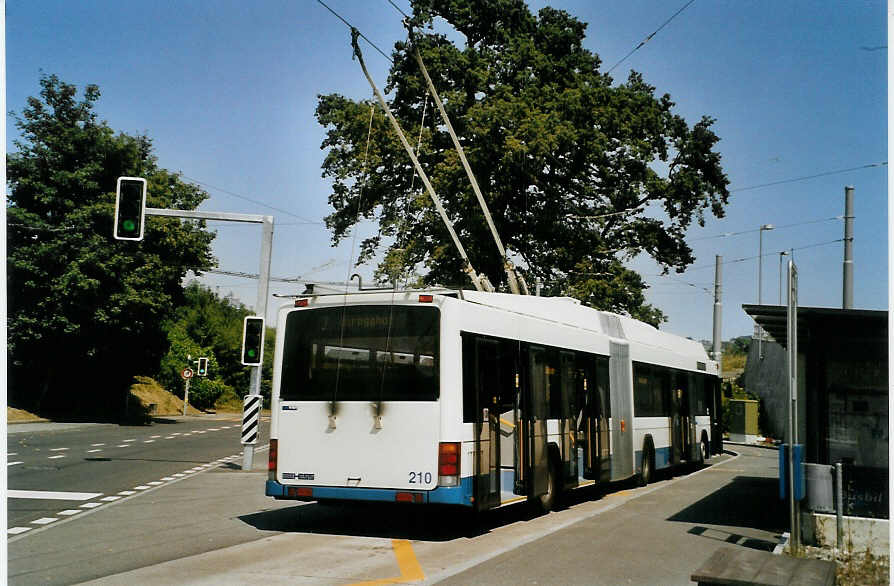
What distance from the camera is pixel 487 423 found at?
40.3 feet

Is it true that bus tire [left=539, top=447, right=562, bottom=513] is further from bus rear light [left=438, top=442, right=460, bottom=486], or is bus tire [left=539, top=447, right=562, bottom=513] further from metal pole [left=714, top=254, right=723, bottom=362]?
metal pole [left=714, top=254, right=723, bottom=362]

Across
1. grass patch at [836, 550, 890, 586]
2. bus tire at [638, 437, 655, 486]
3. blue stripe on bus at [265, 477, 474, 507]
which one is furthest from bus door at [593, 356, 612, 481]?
grass patch at [836, 550, 890, 586]

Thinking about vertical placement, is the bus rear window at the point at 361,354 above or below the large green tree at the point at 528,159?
below

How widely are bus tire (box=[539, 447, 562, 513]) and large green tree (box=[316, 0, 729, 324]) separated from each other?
55.8ft

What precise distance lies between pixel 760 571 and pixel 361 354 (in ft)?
20.4

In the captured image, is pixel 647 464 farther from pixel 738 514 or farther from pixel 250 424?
pixel 250 424

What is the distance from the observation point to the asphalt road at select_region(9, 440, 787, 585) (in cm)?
896

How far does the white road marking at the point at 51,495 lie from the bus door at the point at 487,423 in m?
7.02

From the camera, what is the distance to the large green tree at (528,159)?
32.1 meters

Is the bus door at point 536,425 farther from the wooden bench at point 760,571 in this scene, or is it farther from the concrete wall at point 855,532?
the wooden bench at point 760,571

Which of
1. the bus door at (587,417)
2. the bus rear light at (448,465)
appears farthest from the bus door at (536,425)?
the bus rear light at (448,465)

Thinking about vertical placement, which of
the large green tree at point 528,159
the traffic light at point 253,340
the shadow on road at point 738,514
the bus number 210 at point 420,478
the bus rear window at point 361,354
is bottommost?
the shadow on road at point 738,514

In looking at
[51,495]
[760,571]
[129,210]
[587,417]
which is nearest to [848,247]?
[587,417]

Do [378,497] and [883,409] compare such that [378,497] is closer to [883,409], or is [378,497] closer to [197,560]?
[197,560]
